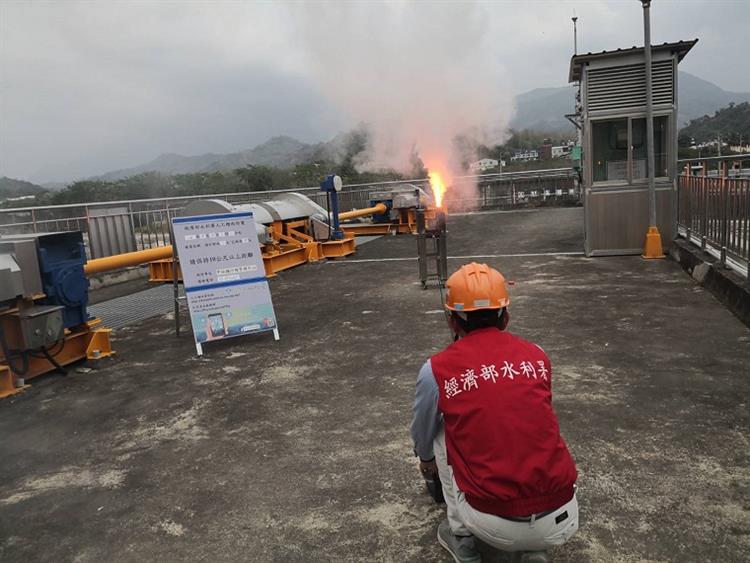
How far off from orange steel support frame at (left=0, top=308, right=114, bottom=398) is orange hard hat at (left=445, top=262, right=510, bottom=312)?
16.6 ft

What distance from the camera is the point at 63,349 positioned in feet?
20.7

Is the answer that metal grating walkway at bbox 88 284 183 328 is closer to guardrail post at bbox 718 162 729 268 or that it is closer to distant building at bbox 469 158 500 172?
guardrail post at bbox 718 162 729 268

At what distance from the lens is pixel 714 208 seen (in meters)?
8.26

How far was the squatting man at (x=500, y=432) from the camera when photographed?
2.17 metres

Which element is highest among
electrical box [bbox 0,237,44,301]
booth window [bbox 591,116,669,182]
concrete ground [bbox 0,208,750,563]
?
booth window [bbox 591,116,669,182]

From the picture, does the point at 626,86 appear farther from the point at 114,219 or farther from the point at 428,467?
the point at 428,467

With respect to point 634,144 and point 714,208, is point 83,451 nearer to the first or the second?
point 714,208

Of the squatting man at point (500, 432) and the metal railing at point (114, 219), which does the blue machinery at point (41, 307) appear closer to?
the metal railing at point (114, 219)

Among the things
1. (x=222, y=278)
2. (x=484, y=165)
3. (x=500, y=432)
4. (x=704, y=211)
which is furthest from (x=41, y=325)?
(x=484, y=165)

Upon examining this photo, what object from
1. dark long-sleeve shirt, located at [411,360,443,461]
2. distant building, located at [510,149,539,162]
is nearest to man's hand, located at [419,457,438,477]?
dark long-sleeve shirt, located at [411,360,443,461]

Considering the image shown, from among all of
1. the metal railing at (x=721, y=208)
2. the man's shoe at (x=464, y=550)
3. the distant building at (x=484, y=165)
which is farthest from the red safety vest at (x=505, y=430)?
the distant building at (x=484, y=165)

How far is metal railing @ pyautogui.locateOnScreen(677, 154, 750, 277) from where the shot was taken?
6902 millimetres

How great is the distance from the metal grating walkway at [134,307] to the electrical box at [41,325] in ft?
7.37

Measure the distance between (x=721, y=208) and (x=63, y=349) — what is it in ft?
27.4
